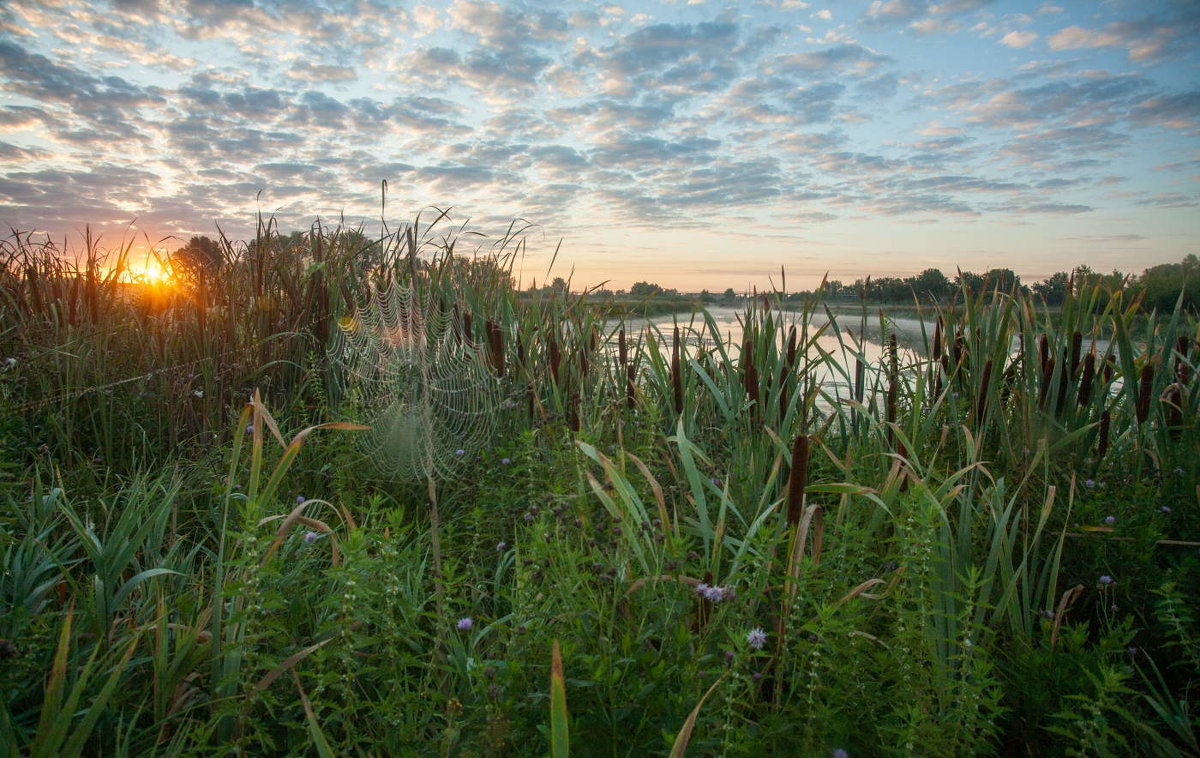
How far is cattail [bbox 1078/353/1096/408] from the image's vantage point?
3270 millimetres

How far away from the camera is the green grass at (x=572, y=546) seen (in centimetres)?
163

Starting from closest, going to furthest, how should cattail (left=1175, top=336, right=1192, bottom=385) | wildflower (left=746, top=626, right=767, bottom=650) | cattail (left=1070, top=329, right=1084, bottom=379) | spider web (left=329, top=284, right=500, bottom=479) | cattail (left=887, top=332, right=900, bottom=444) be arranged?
wildflower (left=746, top=626, right=767, bottom=650), cattail (left=887, top=332, right=900, bottom=444), cattail (left=1070, top=329, right=1084, bottom=379), cattail (left=1175, top=336, right=1192, bottom=385), spider web (left=329, top=284, right=500, bottom=479)

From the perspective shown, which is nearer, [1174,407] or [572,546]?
[572,546]

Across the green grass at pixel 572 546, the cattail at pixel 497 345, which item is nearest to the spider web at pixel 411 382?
the green grass at pixel 572 546

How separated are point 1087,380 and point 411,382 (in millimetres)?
3622

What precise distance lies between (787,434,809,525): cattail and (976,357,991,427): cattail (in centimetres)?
179

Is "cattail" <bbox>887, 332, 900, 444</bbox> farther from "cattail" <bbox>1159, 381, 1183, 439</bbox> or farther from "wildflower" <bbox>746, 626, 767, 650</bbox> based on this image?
"wildflower" <bbox>746, 626, 767, 650</bbox>

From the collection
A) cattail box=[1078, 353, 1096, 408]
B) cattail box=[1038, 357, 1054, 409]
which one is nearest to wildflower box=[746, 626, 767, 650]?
cattail box=[1038, 357, 1054, 409]

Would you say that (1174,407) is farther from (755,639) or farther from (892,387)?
(755,639)

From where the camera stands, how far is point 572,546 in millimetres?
2494

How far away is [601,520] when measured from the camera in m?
2.51

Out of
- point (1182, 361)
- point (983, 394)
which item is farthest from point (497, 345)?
point (1182, 361)

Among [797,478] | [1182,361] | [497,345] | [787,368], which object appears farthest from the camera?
[497,345]

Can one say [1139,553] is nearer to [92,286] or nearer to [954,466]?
[954,466]
